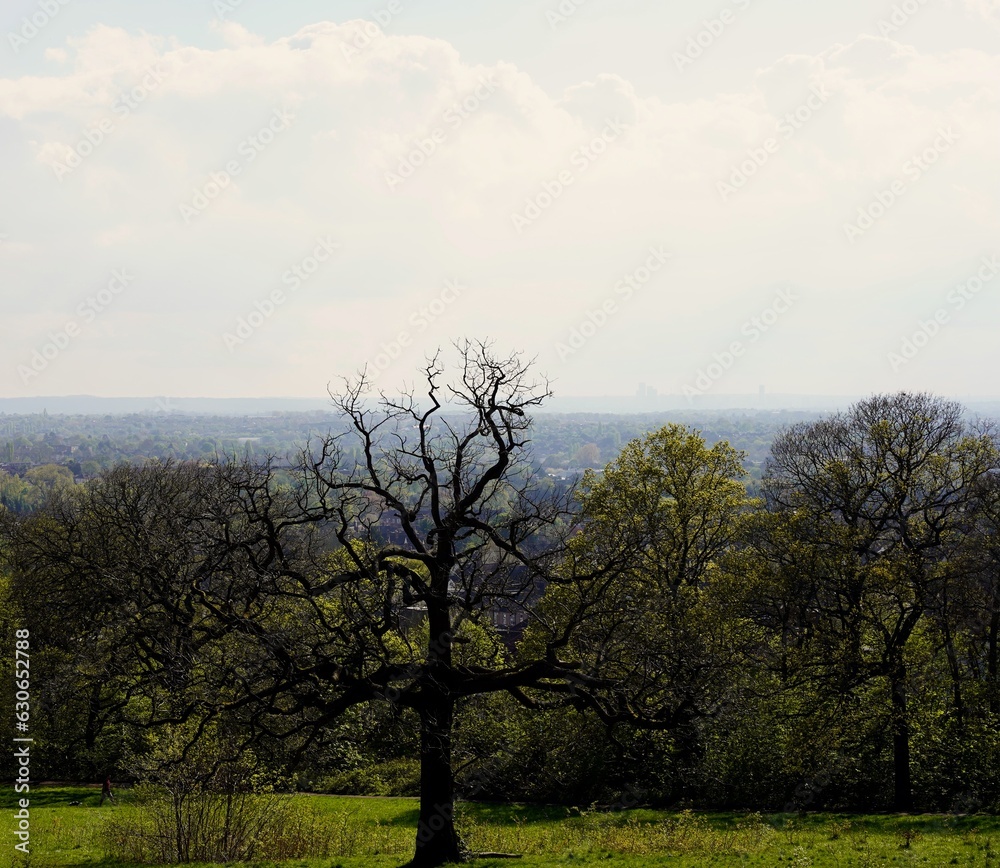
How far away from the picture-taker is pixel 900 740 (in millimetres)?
25047

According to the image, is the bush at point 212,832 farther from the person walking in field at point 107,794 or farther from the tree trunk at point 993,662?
the tree trunk at point 993,662

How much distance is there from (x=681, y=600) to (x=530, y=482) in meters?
13.2

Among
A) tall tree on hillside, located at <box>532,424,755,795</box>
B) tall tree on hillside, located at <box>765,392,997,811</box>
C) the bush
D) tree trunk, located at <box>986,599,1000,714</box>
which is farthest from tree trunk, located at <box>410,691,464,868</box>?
tree trunk, located at <box>986,599,1000,714</box>

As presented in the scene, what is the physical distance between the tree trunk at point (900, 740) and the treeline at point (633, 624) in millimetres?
91

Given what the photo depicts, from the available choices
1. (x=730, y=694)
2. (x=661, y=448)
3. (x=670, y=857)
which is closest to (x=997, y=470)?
(x=661, y=448)

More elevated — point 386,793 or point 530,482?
point 530,482

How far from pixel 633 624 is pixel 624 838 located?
18.6ft

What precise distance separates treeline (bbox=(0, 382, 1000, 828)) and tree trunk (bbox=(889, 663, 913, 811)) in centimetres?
9

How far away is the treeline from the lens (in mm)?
17750

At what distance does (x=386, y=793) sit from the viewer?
3325 cm

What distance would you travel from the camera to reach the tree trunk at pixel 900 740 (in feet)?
80.3

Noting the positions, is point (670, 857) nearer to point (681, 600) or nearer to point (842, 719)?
point (842, 719)

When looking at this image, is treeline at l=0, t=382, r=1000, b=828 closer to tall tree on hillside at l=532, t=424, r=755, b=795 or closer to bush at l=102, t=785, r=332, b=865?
tall tree on hillside at l=532, t=424, r=755, b=795

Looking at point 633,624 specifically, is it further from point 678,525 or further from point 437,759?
point 678,525
